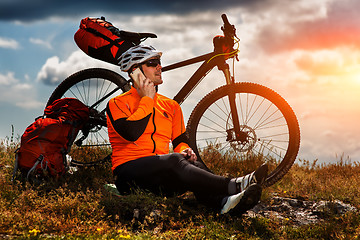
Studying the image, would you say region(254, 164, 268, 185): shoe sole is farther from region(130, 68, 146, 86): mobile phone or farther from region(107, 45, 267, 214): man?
region(130, 68, 146, 86): mobile phone

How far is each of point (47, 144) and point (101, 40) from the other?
76.4 inches

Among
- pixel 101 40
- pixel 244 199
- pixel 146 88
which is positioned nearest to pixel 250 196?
pixel 244 199

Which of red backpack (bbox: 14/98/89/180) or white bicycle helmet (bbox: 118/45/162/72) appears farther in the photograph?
red backpack (bbox: 14/98/89/180)

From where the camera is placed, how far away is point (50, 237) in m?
4.69

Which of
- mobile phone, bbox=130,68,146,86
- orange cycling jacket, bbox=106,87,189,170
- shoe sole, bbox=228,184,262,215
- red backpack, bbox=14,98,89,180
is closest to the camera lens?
shoe sole, bbox=228,184,262,215

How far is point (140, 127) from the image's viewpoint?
5367 millimetres

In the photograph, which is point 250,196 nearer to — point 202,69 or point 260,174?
point 260,174

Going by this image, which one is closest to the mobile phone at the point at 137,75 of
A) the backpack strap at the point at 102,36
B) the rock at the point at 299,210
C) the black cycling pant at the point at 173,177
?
the black cycling pant at the point at 173,177

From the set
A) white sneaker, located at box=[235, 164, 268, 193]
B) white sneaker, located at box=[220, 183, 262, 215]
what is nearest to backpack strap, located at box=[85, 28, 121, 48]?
white sneaker, located at box=[235, 164, 268, 193]

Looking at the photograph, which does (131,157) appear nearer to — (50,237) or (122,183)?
(122,183)

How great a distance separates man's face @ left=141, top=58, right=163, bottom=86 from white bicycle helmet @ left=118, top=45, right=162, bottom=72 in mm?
72

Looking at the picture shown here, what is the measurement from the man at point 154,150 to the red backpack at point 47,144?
1420mm

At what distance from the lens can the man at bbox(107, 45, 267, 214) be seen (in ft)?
17.1

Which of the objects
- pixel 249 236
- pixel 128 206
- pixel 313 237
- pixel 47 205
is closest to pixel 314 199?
pixel 313 237
